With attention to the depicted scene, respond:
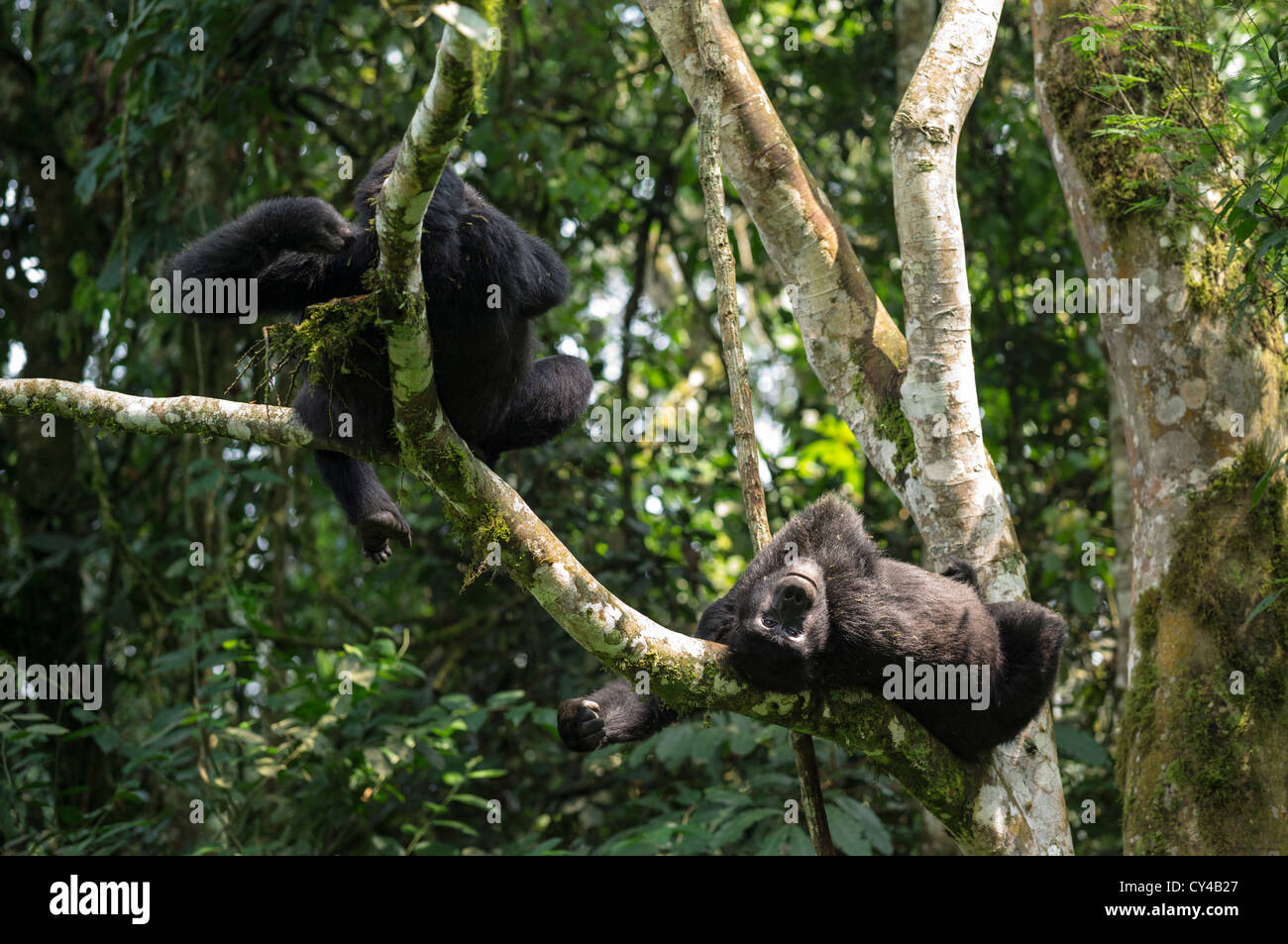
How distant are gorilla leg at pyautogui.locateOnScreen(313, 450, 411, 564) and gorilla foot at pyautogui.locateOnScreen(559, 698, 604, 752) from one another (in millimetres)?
1185

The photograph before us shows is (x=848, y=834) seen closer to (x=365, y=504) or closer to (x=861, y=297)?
(x=861, y=297)

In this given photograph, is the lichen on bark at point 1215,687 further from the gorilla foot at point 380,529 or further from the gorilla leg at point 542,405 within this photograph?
the gorilla foot at point 380,529

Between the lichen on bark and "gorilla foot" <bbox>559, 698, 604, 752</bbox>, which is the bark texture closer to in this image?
the lichen on bark

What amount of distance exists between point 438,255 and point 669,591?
483 cm

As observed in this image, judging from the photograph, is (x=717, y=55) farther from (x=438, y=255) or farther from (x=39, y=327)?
(x=39, y=327)

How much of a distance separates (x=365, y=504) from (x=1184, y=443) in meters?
3.62

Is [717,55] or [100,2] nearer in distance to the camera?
[717,55]

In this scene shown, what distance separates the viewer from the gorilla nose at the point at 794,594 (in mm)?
4051

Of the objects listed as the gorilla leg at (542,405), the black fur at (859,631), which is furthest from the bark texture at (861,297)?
the gorilla leg at (542,405)

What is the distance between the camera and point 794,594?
13.5 ft

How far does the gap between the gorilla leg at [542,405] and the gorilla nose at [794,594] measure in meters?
1.51

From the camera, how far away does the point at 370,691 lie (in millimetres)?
6422

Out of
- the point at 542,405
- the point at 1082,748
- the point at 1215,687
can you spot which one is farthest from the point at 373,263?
the point at 1082,748

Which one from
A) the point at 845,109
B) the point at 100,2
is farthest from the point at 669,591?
the point at 100,2
